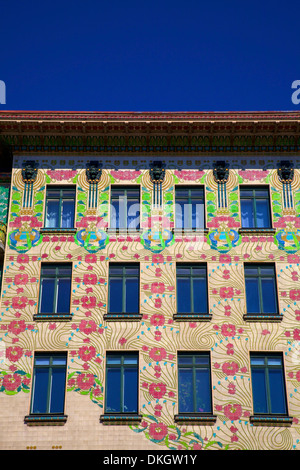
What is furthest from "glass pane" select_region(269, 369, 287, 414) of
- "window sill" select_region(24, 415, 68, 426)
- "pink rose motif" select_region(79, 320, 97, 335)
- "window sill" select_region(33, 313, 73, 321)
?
"window sill" select_region(33, 313, 73, 321)

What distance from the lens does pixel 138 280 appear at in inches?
1049

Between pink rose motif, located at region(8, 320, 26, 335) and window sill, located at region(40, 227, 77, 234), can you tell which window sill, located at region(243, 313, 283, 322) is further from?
pink rose motif, located at region(8, 320, 26, 335)

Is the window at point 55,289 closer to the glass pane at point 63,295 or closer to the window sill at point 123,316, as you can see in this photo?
the glass pane at point 63,295

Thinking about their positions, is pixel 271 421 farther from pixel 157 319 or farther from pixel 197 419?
pixel 157 319

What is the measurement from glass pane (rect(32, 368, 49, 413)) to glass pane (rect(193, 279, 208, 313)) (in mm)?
5967

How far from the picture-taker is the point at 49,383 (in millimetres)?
24844

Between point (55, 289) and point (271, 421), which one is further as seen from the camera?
point (55, 289)

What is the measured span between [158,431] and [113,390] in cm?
215

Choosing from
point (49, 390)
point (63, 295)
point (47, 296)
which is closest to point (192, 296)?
point (63, 295)

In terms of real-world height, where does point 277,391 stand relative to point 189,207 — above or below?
below

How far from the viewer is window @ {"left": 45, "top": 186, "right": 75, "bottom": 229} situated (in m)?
27.8

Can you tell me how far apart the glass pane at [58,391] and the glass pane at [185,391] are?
4.10 metres
